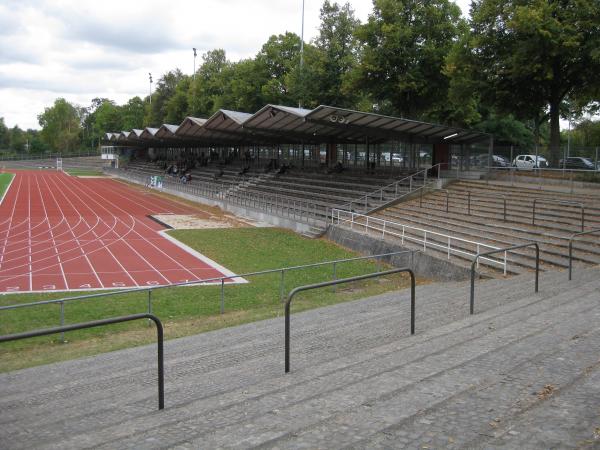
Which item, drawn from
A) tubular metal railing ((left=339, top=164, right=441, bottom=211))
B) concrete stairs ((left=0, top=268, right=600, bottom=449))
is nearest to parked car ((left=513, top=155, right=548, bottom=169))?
tubular metal railing ((left=339, top=164, right=441, bottom=211))

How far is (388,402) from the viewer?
4.82 meters

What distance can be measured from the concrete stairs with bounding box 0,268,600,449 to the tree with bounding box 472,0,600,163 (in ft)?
64.9

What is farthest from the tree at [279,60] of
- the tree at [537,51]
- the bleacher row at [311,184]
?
the tree at [537,51]

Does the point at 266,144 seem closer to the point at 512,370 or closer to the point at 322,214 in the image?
the point at 322,214

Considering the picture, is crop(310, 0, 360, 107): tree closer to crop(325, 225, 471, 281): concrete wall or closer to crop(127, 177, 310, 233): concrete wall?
crop(127, 177, 310, 233): concrete wall

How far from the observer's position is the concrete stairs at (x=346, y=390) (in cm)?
421

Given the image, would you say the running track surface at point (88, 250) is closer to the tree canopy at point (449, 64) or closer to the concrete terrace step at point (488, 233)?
the concrete terrace step at point (488, 233)

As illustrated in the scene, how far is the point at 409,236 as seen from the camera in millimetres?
22094

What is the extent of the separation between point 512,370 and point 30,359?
800 centimetres

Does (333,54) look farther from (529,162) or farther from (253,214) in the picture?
(529,162)

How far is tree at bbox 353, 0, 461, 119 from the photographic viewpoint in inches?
1363

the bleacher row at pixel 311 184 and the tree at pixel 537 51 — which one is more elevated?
the tree at pixel 537 51

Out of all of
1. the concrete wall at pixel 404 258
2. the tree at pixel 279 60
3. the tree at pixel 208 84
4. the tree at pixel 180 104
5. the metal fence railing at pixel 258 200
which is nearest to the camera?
the concrete wall at pixel 404 258

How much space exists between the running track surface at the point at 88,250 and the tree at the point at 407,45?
16701 millimetres
